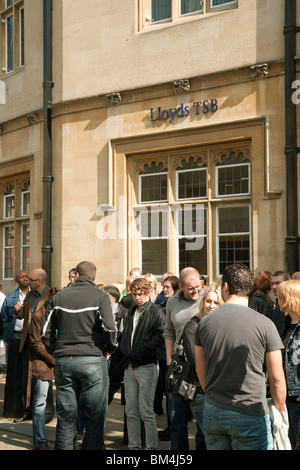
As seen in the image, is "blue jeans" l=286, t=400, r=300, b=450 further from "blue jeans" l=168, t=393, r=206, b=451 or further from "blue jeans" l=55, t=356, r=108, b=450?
"blue jeans" l=55, t=356, r=108, b=450

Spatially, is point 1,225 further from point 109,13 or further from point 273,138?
point 273,138

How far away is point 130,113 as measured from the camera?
10859 mm

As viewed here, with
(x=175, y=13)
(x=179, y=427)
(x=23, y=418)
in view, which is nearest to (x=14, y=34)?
(x=175, y=13)

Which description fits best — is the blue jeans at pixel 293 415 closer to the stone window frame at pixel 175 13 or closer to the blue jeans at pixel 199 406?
the blue jeans at pixel 199 406

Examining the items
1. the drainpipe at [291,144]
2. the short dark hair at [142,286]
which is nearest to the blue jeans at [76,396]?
the short dark hair at [142,286]

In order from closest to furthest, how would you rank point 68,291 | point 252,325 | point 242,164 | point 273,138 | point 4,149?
point 252,325, point 68,291, point 273,138, point 242,164, point 4,149

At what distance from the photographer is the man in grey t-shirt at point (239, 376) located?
3287mm

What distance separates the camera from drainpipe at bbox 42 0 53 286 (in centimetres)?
1166

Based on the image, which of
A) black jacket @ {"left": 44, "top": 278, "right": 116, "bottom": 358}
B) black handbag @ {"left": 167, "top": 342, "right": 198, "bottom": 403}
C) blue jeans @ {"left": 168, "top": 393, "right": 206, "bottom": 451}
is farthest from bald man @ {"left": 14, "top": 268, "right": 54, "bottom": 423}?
black handbag @ {"left": 167, "top": 342, "right": 198, "bottom": 403}

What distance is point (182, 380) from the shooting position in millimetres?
4500

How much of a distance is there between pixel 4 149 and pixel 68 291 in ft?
29.4

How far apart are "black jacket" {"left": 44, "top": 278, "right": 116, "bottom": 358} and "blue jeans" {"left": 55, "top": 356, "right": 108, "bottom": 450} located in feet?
0.28

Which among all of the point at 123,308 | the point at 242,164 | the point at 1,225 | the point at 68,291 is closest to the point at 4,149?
the point at 1,225

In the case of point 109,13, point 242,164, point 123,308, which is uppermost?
point 109,13
